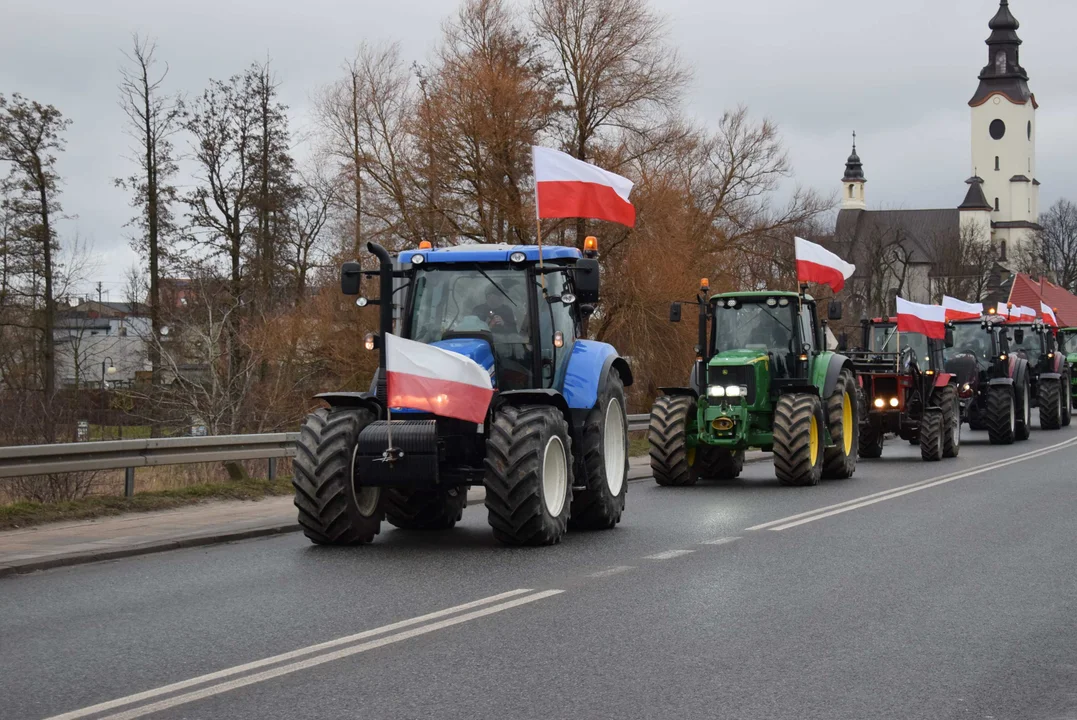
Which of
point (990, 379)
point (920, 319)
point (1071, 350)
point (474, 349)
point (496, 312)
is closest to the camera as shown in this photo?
point (474, 349)

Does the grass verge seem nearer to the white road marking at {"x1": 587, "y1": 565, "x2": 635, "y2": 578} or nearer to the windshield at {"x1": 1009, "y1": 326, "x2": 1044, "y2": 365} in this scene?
the white road marking at {"x1": 587, "y1": 565, "x2": 635, "y2": 578}

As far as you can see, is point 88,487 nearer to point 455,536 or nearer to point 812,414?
point 455,536

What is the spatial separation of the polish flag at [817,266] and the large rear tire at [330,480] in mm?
10494

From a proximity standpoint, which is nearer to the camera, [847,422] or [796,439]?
[796,439]

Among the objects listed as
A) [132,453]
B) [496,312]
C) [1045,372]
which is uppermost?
[496,312]

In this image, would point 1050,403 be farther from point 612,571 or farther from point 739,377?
point 612,571

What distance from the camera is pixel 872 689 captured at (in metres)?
6.59

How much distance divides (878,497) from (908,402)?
7.82 m

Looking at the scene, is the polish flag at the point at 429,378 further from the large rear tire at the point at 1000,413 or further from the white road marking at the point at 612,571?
the large rear tire at the point at 1000,413

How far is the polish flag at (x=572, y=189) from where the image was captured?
13.8 m

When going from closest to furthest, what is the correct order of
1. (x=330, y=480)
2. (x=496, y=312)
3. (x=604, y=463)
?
(x=330, y=480)
(x=496, y=312)
(x=604, y=463)

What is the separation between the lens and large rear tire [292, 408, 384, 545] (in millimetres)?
11539

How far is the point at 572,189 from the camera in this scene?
14039mm

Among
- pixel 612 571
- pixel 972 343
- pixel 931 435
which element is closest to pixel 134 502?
pixel 612 571
